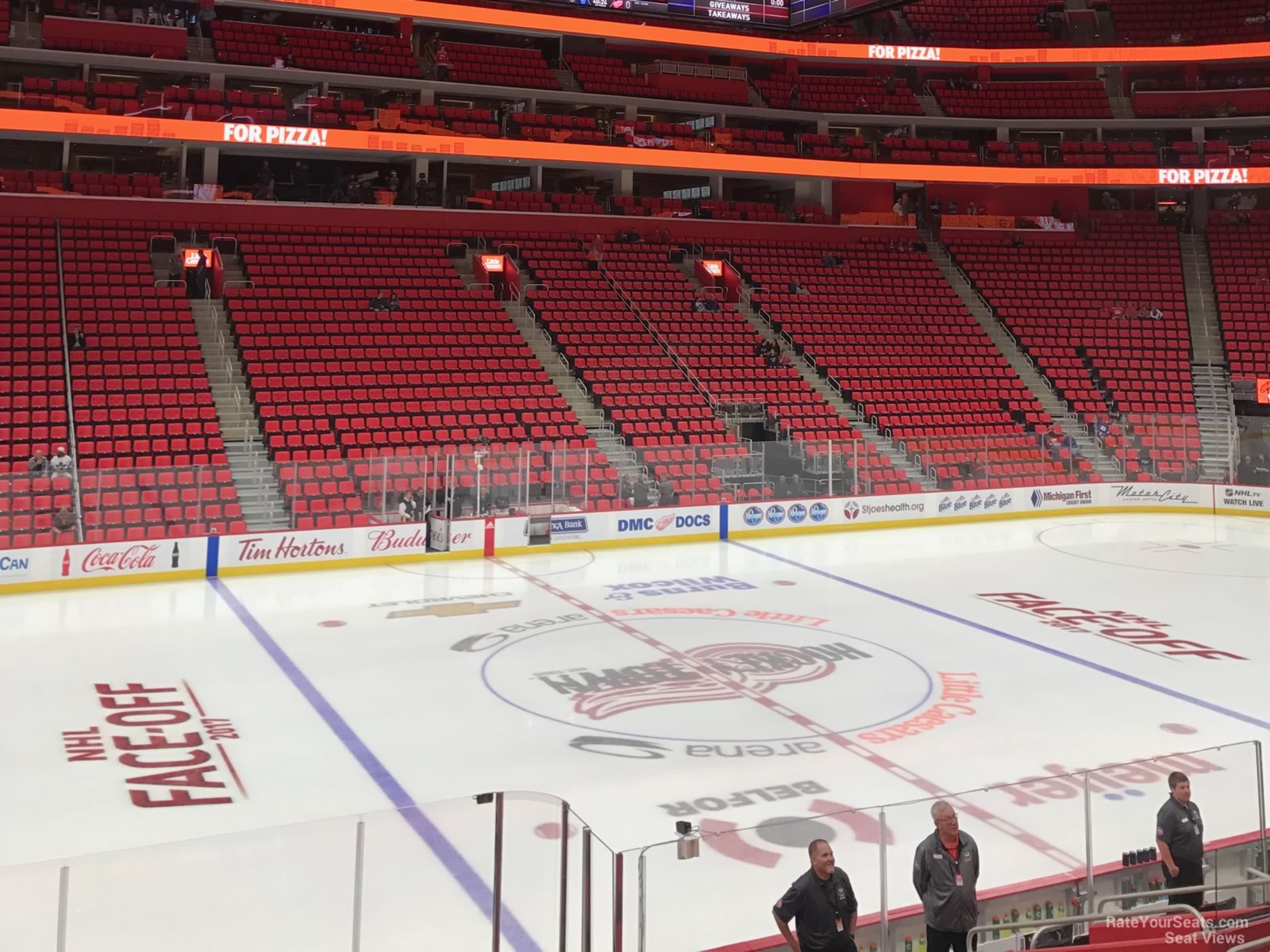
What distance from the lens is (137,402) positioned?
1917 centimetres

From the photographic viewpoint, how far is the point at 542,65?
99.5ft

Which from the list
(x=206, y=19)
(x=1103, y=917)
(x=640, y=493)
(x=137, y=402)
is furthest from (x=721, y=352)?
(x=1103, y=917)

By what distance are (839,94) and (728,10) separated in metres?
9.54

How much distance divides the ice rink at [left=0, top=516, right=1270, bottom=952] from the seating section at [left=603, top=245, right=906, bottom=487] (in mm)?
5100

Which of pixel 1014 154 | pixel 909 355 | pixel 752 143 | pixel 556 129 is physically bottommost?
pixel 909 355

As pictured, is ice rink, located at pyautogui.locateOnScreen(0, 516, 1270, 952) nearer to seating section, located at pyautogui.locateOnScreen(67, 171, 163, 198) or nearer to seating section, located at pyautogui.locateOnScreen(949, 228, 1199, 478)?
seating section, located at pyautogui.locateOnScreen(949, 228, 1199, 478)

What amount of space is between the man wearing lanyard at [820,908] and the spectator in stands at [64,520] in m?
13.2

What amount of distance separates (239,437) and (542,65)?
15.4m

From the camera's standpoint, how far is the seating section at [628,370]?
20.6m

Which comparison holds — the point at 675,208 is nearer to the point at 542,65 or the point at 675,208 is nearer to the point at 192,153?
the point at 542,65

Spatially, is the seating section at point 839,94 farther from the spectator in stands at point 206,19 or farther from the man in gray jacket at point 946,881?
the man in gray jacket at point 946,881

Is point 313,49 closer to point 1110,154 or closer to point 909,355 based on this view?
point 909,355

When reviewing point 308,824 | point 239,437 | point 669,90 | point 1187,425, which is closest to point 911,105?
point 669,90

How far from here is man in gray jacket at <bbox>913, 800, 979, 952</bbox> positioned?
563cm
